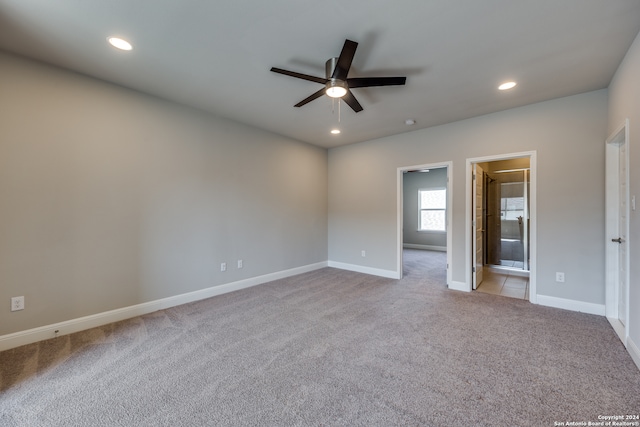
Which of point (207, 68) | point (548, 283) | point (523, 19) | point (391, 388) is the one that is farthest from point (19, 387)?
point (548, 283)

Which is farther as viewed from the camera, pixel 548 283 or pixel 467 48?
pixel 548 283

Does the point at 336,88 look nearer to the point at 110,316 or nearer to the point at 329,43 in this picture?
the point at 329,43

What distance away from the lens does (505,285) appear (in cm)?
427

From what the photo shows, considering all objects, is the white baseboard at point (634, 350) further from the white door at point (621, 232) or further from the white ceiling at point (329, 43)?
the white ceiling at point (329, 43)

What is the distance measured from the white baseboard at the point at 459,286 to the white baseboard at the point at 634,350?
5.83 ft

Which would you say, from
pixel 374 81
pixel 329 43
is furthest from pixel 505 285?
pixel 329 43

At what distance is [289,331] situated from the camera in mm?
2688

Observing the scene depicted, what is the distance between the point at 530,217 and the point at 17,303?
18.6ft

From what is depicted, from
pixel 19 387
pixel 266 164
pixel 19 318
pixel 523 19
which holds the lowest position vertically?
pixel 19 387

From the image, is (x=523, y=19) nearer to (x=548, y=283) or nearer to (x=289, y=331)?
(x=548, y=283)

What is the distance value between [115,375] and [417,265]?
538 cm

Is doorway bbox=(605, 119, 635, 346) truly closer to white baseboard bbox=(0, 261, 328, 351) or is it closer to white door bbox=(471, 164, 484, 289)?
white door bbox=(471, 164, 484, 289)

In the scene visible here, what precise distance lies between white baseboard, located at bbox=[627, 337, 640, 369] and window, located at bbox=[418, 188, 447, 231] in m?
5.69

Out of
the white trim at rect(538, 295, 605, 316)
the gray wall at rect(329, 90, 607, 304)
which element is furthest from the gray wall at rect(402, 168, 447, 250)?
the white trim at rect(538, 295, 605, 316)
